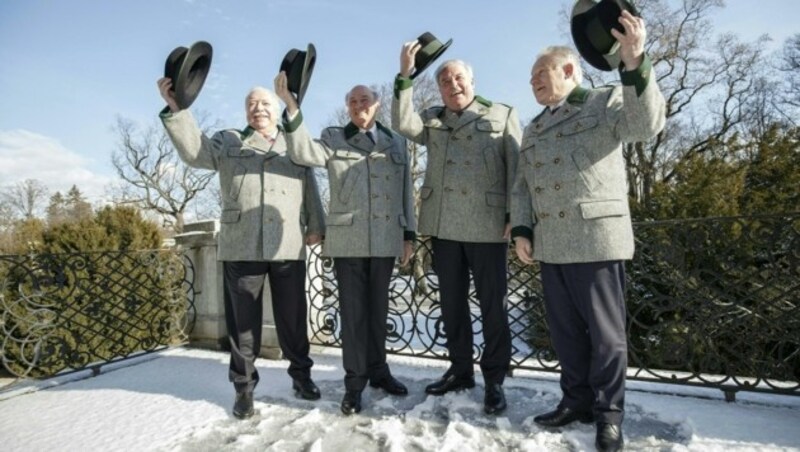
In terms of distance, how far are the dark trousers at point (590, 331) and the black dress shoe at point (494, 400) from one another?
0.40m

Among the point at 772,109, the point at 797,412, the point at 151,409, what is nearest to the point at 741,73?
the point at 772,109

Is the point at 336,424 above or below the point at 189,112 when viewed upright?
below

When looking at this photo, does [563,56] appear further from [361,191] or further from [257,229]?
[257,229]

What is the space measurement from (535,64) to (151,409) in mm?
3382

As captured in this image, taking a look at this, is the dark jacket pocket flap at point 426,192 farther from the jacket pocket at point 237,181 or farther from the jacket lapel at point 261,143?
the jacket pocket at point 237,181

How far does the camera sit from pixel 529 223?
8.51ft

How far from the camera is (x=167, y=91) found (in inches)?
105

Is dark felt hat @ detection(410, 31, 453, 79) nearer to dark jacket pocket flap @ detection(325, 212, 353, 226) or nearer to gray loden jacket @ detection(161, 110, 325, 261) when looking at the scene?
dark jacket pocket flap @ detection(325, 212, 353, 226)

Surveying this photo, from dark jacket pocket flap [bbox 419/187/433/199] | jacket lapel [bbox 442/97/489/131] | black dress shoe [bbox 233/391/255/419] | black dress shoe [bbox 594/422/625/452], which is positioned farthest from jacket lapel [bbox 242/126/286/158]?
black dress shoe [bbox 594/422/625/452]

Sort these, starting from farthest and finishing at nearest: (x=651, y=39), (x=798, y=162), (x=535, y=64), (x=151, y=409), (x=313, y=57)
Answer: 1. (x=651, y=39)
2. (x=798, y=162)
3. (x=151, y=409)
4. (x=313, y=57)
5. (x=535, y=64)

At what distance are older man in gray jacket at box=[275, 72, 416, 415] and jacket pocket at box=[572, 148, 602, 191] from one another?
3.90ft

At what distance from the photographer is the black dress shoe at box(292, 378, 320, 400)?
314 cm

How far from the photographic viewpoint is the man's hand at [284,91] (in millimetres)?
2627

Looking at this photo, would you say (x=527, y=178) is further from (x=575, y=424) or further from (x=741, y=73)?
(x=741, y=73)
